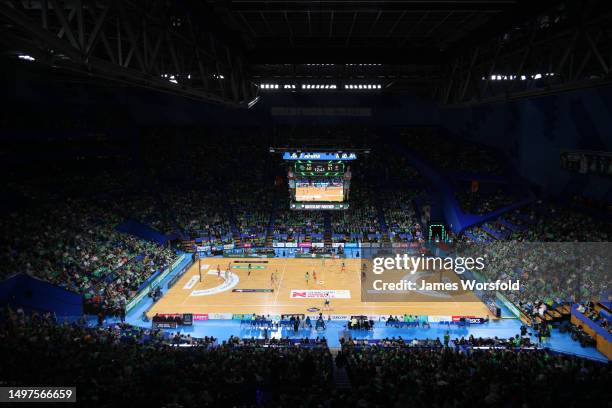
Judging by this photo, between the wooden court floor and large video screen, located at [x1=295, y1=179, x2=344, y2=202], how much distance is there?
6200 millimetres

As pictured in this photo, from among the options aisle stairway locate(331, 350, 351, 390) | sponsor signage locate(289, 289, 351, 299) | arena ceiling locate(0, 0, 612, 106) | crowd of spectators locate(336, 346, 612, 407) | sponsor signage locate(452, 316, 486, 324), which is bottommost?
sponsor signage locate(452, 316, 486, 324)

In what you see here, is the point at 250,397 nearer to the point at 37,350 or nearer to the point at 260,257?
the point at 37,350

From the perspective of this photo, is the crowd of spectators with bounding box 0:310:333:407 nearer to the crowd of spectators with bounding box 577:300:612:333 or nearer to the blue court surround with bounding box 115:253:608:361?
the blue court surround with bounding box 115:253:608:361

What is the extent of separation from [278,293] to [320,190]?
1371cm

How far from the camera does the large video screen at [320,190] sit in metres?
41.5

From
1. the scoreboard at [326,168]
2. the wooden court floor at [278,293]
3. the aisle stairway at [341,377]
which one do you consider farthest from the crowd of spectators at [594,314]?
the scoreboard at [326,168]

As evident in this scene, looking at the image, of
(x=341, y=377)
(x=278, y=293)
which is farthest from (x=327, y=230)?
(x=341, y=377)

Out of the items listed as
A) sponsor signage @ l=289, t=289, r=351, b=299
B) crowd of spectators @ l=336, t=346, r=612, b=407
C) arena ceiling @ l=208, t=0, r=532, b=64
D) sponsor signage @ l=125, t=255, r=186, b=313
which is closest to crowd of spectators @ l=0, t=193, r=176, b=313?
sponsor signage @ l=125, t=255, r=186, b=313

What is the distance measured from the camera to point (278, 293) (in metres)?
30.4

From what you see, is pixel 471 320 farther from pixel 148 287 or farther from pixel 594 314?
pixel 148 287

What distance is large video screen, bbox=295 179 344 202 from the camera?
1635 inches

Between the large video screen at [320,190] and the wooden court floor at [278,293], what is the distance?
6.20 metres

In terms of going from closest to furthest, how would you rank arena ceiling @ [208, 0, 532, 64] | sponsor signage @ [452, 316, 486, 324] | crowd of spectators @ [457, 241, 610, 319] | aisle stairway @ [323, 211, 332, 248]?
arena ceiling @ [208, 0, 532, 64] → crowd of spectators @ [457, 241, 610, 319] → sponsor signage @ [452, 316, 486, 324] → aisle stairway @ [323, 211, 332, 248]

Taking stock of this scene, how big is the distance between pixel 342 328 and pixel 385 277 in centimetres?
1110
